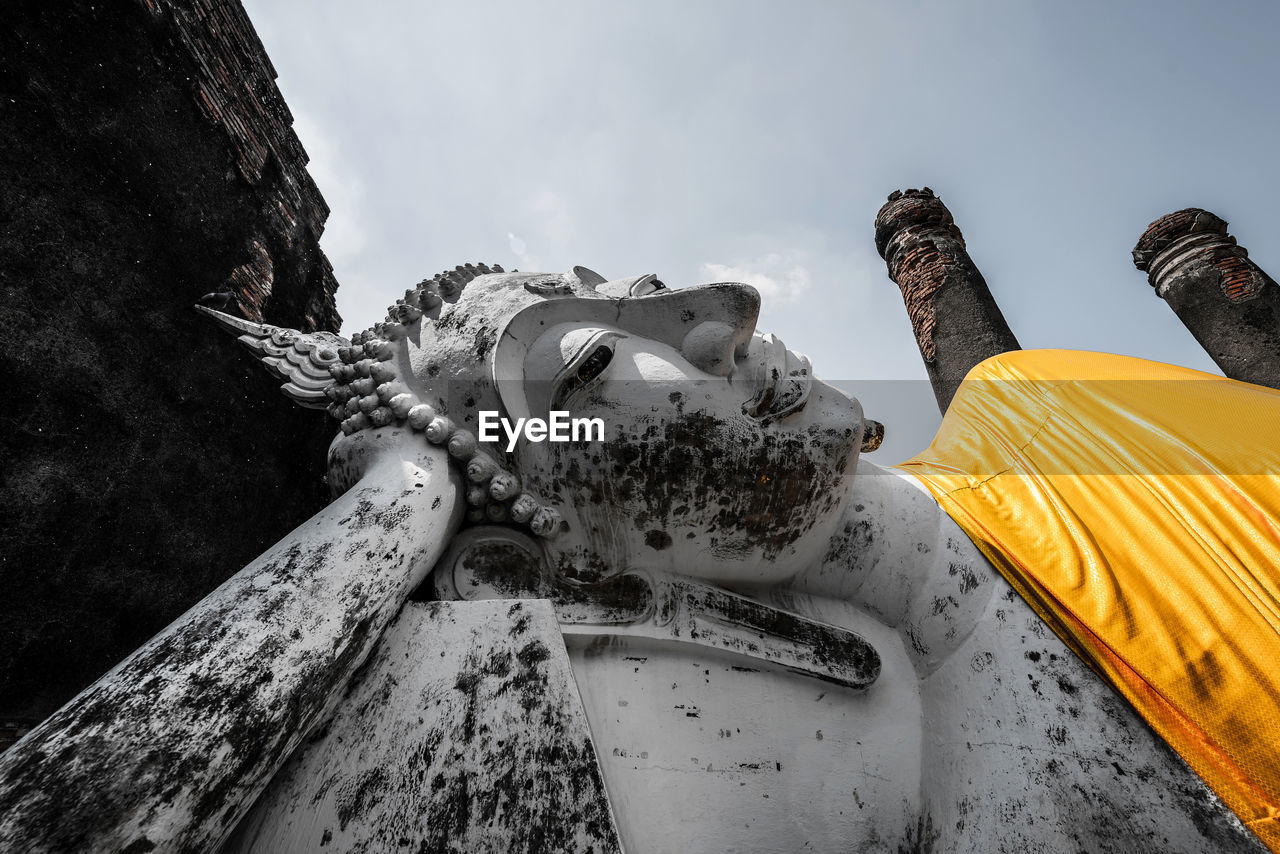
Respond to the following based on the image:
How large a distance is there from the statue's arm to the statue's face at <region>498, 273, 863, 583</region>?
0.38 meters

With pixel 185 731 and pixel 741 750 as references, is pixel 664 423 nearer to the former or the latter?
pixel 741 750

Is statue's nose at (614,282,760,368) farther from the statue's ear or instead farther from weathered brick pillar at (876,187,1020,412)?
weathered brick pillar at (876,187,1020,412)

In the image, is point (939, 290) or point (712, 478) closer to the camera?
point (712, 478)

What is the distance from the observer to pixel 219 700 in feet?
2.97

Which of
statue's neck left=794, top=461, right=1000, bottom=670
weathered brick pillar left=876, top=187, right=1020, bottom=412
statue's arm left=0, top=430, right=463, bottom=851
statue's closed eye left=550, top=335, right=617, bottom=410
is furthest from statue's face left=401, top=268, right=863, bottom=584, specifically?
weathered brick pillar left=876, top=187, right=1020, bottom=412

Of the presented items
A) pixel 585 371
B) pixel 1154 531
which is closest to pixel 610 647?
pixel 585 371

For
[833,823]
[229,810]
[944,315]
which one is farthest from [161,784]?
[944,315]

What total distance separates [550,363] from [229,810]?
1.02 metres

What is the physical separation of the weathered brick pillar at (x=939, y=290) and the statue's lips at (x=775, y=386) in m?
3.43

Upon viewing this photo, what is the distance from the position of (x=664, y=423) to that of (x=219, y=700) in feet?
3.15

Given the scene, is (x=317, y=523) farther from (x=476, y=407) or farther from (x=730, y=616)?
(x=730, y=616)

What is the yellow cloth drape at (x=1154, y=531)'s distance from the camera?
1.12m

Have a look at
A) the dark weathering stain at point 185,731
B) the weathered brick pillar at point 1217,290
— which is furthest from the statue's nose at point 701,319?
the weathered brick pillar at point 1217,290

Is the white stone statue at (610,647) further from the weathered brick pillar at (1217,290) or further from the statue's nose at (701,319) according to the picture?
the weathered brick pillar at (1217,290)
